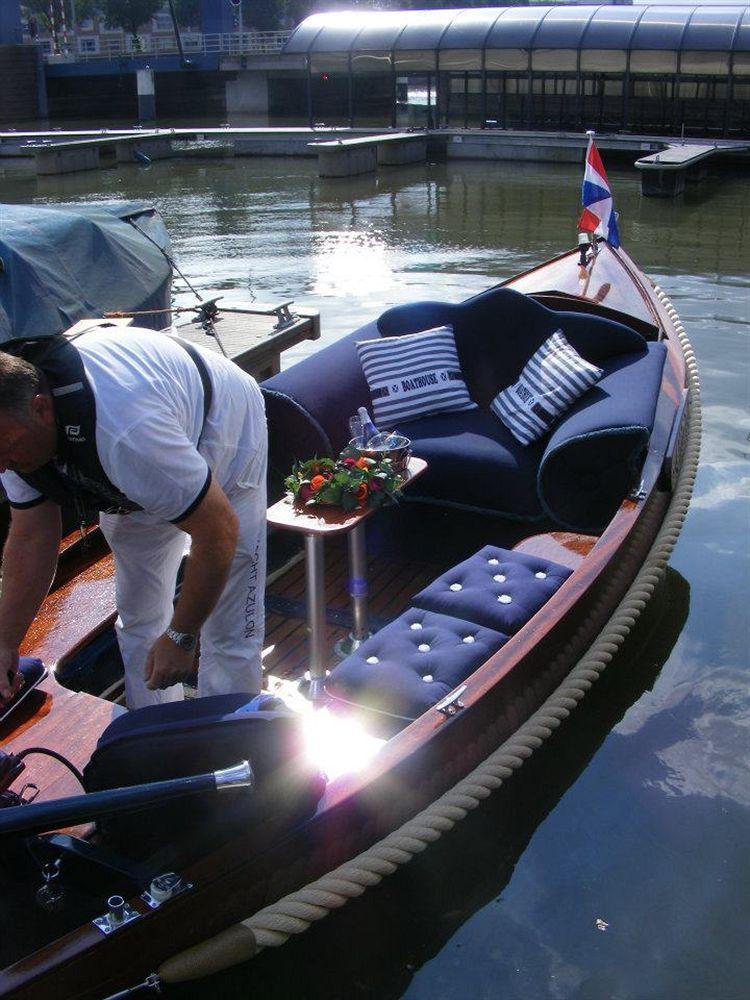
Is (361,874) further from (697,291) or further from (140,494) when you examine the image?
(697,291)

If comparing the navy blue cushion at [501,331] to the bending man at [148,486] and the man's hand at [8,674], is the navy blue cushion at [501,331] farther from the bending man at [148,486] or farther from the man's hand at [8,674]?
the man's hand at [8,674]

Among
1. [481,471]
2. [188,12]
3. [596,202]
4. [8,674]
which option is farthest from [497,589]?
[188,12]

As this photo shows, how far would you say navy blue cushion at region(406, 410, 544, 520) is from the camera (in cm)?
436

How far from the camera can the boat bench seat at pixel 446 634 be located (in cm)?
294

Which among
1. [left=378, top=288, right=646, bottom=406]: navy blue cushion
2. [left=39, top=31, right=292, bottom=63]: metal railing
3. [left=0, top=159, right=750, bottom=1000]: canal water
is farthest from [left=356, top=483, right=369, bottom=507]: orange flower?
[left=39, top=31, right=292, bottom=63]: metal railing

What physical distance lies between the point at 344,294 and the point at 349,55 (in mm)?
15180

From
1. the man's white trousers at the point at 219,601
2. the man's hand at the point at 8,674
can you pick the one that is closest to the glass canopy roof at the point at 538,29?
the man's white trousers at the point at 219,601

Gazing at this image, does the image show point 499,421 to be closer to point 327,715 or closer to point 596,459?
point 596,459

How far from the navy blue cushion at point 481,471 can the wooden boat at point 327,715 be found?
0.07 m

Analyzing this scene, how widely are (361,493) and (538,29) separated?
69.1ft

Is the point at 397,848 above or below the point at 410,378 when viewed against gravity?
below

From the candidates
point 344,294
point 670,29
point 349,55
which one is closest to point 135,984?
point 344,294

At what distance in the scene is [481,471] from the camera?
4.39 meters

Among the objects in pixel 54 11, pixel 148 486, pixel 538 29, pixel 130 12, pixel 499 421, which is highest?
pixel 54 11
